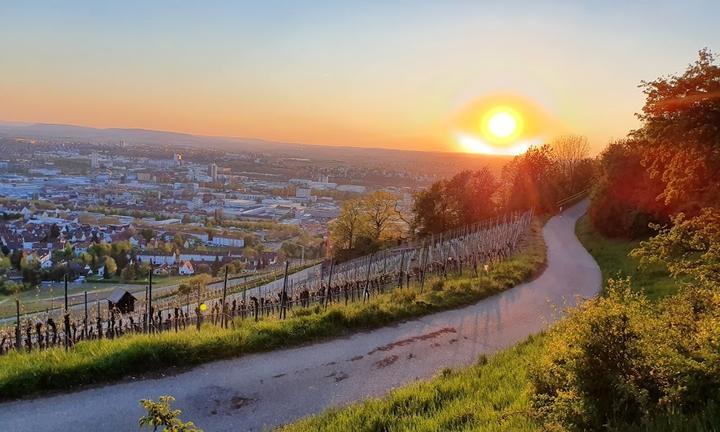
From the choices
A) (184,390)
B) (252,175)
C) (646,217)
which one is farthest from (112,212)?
(184,390)

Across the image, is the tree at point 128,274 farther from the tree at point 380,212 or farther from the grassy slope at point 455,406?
the grassy slope at point 455,406

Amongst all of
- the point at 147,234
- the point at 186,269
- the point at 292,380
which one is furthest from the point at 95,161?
the point at 292,380

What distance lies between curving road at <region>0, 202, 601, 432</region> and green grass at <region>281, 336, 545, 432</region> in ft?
2.94

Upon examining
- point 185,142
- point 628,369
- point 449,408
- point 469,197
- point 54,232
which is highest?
point 185,142

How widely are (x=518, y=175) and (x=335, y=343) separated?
Result: 152ft

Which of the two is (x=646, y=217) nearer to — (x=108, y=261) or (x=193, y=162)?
(x=108, y=261)

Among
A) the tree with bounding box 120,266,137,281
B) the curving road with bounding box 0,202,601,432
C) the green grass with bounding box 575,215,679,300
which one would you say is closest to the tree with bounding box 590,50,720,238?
the green grass with bounding box 575,215,679,300

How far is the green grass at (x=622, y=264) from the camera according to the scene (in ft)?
56.1

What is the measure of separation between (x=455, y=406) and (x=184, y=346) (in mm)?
5190

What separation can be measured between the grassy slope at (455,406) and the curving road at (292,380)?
911 millimetres

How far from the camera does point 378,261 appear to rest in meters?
31.0

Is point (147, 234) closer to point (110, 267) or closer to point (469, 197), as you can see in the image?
point (110, 267)

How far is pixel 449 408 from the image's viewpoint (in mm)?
6570

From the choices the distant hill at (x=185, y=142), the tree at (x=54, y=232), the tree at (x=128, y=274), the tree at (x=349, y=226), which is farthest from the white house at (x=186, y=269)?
the distant hill at (x=185, y=142)
